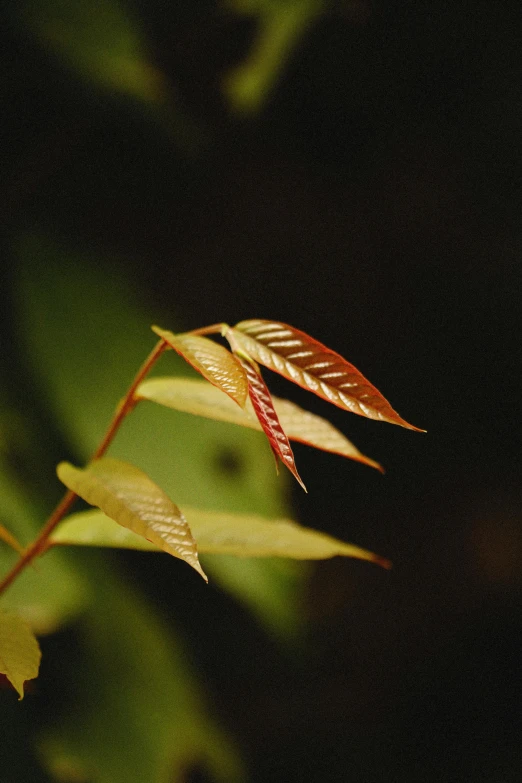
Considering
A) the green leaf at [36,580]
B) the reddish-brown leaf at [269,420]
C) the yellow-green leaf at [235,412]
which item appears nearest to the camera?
the reddish-brown leaf at [269,420]

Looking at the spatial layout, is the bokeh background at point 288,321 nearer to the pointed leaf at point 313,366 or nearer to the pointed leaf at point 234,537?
the pointed leaf at point 234,537

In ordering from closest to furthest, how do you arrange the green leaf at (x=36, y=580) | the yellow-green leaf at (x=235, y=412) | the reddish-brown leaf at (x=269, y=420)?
the reddish-brown leaf at (x=269, y=420) < the yellow-green leaf at (x=235, y=412) < the green leaf at (x=36, y=580)

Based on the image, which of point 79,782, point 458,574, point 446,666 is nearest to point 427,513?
point 458,574

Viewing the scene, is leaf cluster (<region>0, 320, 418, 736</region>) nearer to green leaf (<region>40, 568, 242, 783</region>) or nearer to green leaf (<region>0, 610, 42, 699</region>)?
green leaf (<region>0, 610, 42, 699</region>)

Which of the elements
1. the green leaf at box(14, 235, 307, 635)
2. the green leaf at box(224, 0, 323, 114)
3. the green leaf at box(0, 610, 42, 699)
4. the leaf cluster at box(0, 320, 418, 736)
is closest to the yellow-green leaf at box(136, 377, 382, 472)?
the leaf cluster at box(0, 320, 418, 736)

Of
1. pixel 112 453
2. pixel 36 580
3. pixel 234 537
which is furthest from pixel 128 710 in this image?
pixel 234 537

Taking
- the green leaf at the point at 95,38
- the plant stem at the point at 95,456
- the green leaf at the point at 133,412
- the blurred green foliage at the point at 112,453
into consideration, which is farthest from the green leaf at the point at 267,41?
the plant stem at the point at 95,456

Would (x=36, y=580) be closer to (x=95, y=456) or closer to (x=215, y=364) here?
(x=95, y=456)
